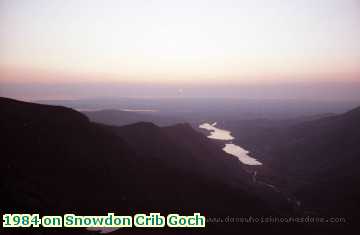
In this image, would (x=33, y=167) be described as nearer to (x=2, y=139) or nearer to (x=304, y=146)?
(x=2, y=139)

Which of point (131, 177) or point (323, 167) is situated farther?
point (323, 167)

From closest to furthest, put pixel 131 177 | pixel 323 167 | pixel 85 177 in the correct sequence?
pixel 85 177, pixel 131 177, pixel 323 167

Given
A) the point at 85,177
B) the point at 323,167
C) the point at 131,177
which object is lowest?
the point at 323,167

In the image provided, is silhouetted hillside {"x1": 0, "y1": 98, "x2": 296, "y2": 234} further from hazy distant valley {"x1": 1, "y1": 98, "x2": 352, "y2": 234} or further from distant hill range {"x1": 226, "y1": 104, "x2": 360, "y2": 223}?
distant hill range {"x1": 226, "y1": 104, "x2": 360, "y2": 223}

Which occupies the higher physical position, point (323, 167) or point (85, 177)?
point (85, 177)

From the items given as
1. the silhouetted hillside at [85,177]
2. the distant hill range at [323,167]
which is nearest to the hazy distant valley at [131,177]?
the silhouetted hillside at [85,177]

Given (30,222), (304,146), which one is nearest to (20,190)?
(30,222)

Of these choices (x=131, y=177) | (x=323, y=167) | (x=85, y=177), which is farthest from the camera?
(x=323, y=167)

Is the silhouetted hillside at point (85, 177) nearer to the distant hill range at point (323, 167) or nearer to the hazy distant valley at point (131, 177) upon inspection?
the hazy distant valley at point (131, 177)

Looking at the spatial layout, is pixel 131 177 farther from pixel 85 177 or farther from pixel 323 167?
pixel 323 167

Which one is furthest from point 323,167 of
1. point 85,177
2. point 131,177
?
point 85,177

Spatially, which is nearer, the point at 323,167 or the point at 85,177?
the point at 85,177
